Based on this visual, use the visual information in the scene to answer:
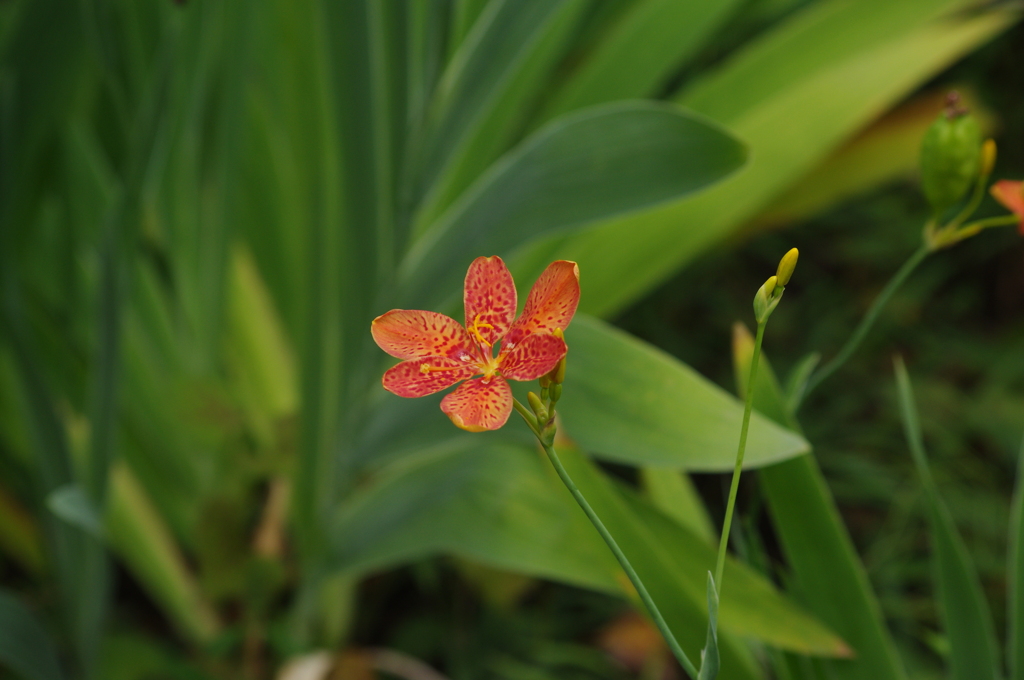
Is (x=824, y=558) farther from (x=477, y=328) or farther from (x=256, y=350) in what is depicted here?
(x=256, y=350)

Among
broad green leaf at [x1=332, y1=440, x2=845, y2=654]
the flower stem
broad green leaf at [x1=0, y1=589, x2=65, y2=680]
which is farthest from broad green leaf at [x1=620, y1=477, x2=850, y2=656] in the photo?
broad green leaf at [x1=0, y1=589, x2=65, y2=680]

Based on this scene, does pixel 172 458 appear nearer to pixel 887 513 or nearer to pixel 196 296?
pixel 196 296

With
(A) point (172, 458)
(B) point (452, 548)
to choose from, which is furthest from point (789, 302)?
(A) point (172, 458)

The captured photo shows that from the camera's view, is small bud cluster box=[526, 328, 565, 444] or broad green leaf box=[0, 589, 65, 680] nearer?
small bud cluster box=[526, 328, 565, 444]

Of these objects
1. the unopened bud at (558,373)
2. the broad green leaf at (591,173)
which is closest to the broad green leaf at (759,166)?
the broad green leaf at (591,173)

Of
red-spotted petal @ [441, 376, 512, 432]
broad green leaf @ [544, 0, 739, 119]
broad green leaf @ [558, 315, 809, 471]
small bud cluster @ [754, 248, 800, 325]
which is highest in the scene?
broad green leaf @ [544, 0, 739, 119]

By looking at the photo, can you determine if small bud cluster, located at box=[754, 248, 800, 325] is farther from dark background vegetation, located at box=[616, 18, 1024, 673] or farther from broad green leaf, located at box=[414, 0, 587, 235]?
dark background vegetation, located at box=[616, 18, 1024, 673]

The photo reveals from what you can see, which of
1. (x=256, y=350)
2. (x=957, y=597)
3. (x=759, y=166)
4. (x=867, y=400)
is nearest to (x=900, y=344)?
(x=867, y=400)
